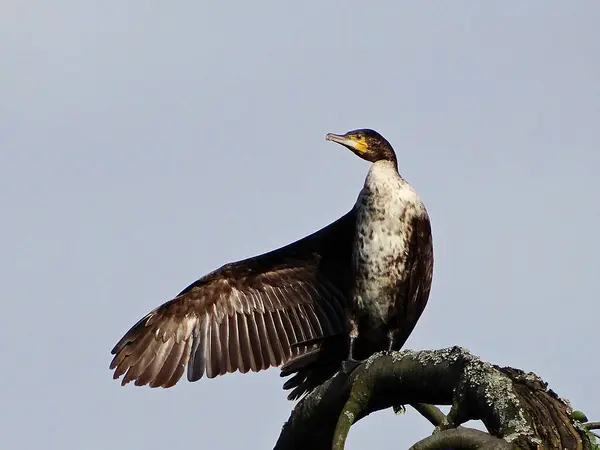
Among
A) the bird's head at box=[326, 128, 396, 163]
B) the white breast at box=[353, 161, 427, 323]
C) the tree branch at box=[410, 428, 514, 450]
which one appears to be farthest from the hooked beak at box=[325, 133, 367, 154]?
the tree branch at box=[410, 428, 514, 450]

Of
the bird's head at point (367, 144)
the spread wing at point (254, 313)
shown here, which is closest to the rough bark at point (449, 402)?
the spread wing at point (254, 313)

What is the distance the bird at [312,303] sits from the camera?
8391 mm

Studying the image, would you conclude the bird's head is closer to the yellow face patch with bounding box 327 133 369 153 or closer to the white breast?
the yellow face patch with bounding box 327 133 369 153

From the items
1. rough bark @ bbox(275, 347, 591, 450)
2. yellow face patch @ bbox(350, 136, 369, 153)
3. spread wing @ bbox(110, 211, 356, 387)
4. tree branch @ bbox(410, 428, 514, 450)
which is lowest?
tree branch @ bbox(410, 428, 514, 450)

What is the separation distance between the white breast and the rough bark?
2239 millimetres

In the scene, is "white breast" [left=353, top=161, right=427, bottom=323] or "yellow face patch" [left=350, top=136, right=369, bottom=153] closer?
"white breast" [left=353, top=161, right=427, bottom=323]

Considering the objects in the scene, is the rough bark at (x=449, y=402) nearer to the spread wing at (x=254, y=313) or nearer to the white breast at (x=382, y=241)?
the white breast at (x=382, y=241)

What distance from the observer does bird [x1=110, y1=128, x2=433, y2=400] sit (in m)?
8.39

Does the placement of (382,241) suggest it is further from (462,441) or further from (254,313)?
(462,441)

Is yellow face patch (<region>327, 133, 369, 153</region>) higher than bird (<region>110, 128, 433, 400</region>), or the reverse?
yellow face patch (<region>327, 133, 369, 153</region>)

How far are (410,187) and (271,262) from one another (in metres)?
1.25

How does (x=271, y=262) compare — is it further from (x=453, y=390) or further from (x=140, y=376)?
(x=453, y=390)

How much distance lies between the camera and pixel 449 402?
4836 millimetres

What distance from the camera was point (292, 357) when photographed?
9000 millimetres
